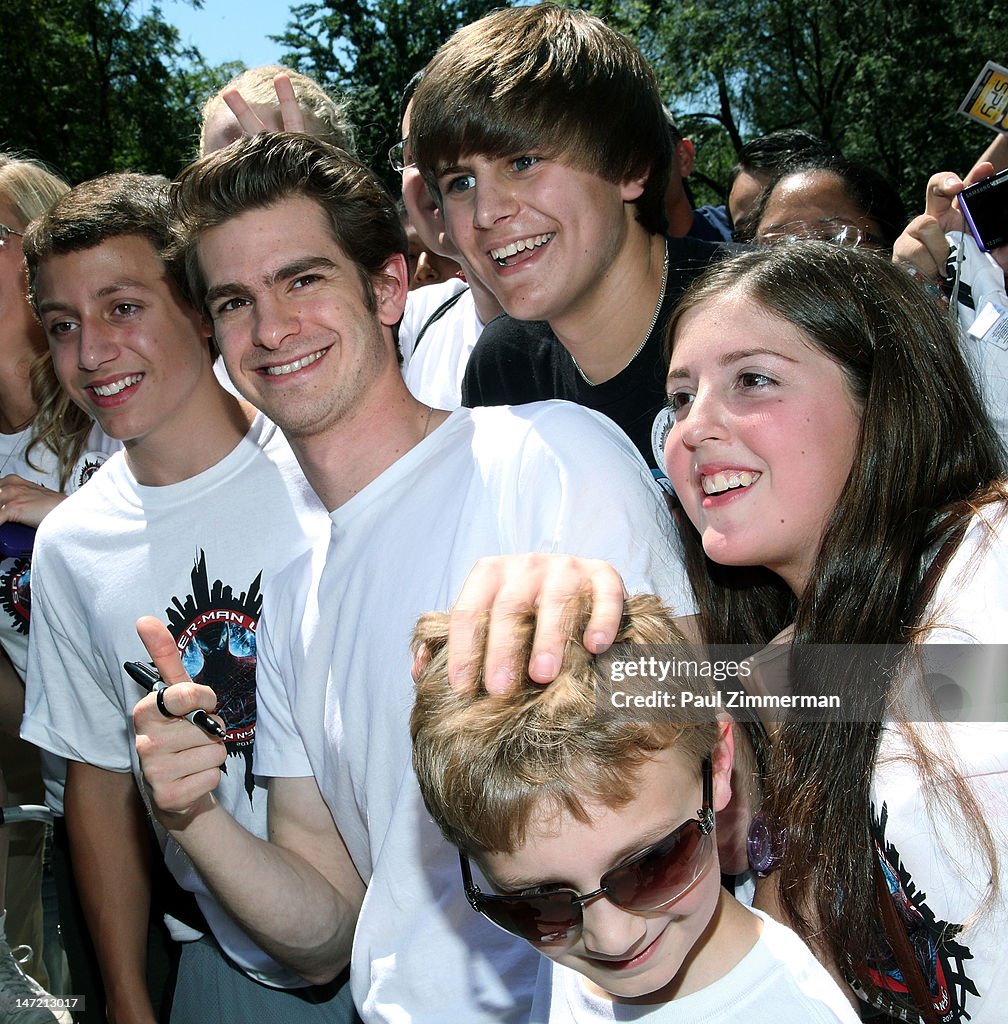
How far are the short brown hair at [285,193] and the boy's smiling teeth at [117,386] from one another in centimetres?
46

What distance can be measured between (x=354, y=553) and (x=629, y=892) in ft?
3.06

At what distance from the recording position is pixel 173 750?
68.5 inches

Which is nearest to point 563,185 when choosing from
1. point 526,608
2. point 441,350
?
point 441,350

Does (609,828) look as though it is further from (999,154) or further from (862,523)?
(999,154)

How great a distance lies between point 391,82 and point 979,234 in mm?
19743

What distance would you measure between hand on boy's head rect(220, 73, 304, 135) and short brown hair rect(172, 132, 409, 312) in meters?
0.85

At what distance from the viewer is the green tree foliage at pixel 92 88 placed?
16750 mm

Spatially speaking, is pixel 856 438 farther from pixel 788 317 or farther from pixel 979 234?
pixel 979 234

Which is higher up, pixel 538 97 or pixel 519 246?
pixel 538 97

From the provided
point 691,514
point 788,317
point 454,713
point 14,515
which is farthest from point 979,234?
point 14,515

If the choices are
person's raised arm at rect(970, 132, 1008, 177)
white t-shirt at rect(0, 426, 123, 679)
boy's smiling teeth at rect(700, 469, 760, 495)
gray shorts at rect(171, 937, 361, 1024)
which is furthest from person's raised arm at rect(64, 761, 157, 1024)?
person's raised arm at rect(970, 132, 1008, 177)

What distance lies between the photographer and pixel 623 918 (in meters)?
1.29

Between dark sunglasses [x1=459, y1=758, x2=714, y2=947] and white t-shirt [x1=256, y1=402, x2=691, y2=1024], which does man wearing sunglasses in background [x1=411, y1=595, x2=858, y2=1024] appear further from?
white t-shirt [x1=256, y1=402, x2=691, y2=1024]

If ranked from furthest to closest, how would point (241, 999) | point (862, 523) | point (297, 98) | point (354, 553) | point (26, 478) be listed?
1. point (297, 98)
2. point (26, 478)
3. point (241, 999)
4. point (354, 553)
5. point (862, 523)
